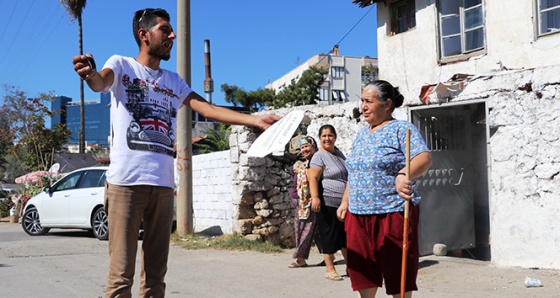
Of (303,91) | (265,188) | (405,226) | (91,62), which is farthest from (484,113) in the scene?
(303,91)

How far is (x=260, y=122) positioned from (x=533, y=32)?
890 centimetres

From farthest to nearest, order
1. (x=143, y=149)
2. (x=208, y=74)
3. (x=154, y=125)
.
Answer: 1. (x=208, y=74)
2. (x=154, y=125)
3. (x=143, y=149)

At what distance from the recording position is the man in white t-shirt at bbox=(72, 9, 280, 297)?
326 cm

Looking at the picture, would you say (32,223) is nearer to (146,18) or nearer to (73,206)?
(73,206)

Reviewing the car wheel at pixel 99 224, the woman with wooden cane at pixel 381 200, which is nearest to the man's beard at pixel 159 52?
the woman with wooden cane at pixel 381 200

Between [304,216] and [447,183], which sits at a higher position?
[447,183]

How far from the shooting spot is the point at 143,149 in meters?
3.29

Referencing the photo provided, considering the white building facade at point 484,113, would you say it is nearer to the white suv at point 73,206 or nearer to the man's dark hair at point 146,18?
the man's dark hair at point 146,18

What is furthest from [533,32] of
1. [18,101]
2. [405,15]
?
[18,101]

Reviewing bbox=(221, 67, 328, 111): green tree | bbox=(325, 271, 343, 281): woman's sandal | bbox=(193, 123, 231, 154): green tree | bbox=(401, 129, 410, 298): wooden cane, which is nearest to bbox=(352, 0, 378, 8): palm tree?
bbox=(193, 123, 231, 154): green tree

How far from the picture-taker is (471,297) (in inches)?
216

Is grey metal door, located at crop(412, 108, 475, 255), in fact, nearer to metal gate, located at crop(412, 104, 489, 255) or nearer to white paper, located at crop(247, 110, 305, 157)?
metal gate, located at crop(412, 104, 489, 255)

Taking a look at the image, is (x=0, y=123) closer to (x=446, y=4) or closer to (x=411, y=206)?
(x=446, y=4)

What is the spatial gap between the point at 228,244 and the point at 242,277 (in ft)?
8.33
